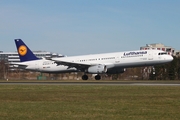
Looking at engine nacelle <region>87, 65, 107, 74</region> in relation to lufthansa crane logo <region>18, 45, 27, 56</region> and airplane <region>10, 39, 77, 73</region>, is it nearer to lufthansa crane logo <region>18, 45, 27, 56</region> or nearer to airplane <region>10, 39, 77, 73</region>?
airplane <region>10, 39, 77, 73</region>

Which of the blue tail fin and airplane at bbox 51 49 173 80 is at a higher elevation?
the blue tail fin

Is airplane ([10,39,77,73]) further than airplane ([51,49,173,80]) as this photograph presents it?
Yes

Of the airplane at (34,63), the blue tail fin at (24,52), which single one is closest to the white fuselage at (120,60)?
the airplane at (34,63)

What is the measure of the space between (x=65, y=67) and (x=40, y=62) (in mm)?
5388

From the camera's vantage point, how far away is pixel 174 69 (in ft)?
295

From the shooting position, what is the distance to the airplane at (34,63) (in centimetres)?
6606

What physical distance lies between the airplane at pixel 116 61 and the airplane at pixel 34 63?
6.65 ft

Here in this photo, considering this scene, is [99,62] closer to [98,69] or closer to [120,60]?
[98,69]

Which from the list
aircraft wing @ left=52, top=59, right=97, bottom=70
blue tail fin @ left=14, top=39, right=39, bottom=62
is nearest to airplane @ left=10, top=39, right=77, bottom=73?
blue tail fin @ left=14, top=39, right=39, bottom=62

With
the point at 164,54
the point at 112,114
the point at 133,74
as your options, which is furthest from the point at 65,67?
the point at 133,74

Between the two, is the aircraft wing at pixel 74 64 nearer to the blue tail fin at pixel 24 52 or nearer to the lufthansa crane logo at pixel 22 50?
the blue tail fin at pixel 24 52

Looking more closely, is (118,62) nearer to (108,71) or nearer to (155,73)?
(108,71)

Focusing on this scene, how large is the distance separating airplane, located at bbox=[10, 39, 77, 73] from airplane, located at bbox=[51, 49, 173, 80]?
2.03 metres

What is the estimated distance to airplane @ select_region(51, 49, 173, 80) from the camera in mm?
58750
